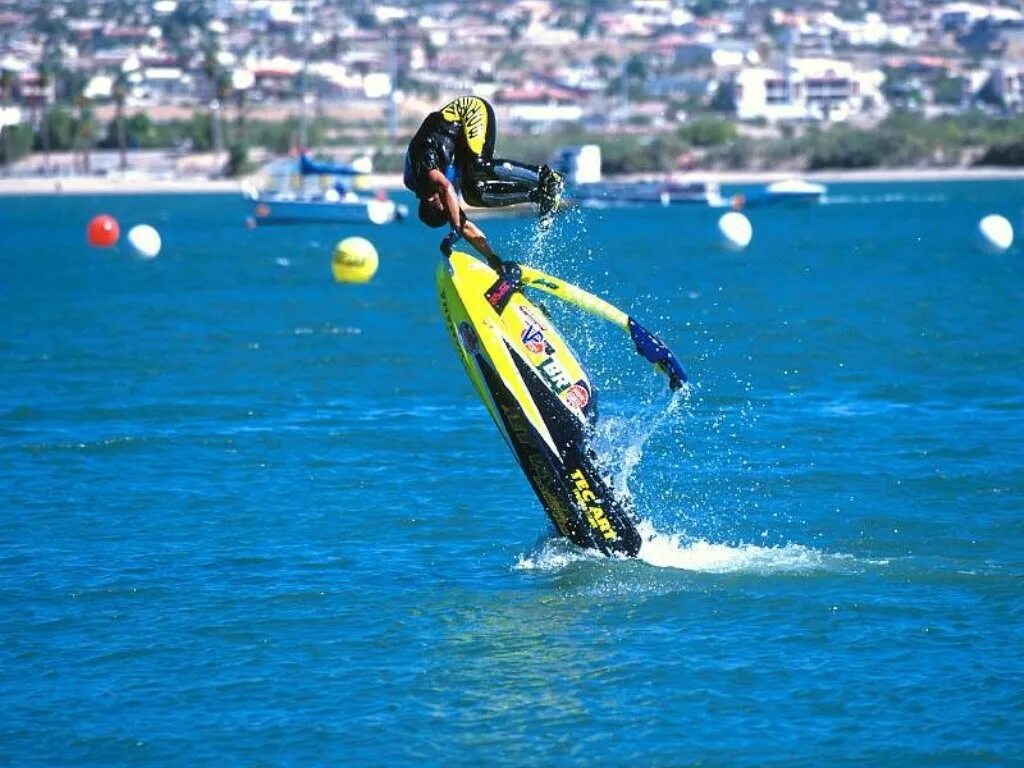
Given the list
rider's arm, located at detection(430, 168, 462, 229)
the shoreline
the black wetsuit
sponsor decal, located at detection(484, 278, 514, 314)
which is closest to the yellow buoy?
sponsor decal, located at detection(484, 278, 514, 314)

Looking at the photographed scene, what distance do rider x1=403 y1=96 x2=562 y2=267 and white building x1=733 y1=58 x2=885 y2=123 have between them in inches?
6746

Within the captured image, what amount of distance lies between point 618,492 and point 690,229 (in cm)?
6564

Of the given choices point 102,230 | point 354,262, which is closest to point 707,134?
point 102,230

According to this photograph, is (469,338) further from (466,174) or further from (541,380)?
(466,174)

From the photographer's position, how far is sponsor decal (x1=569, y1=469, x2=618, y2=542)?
14.7 m

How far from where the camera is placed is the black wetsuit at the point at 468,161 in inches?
537

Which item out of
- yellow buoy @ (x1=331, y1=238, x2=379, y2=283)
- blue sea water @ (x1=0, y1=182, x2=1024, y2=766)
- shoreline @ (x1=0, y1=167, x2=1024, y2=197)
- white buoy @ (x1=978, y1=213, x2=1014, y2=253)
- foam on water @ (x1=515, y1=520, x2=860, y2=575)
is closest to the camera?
blue sea water @ (x1=0, y1=182, x2=1024, y2=766)

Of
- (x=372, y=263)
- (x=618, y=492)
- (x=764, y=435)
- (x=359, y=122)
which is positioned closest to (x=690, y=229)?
(x=372, y=263)

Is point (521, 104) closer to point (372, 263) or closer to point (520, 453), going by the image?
point (372, 263)

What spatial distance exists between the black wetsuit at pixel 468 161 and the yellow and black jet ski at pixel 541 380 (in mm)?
552

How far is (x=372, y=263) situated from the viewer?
49.6 metres

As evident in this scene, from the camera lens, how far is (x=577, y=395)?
1466 cm

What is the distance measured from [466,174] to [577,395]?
6.46 feet

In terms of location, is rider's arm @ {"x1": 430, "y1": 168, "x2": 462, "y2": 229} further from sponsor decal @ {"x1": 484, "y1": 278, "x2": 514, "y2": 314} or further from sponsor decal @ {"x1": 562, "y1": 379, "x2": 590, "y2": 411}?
sponsor decal @ {"x1": 562, "y1": 379, "x2": 590, "y2": 411}
